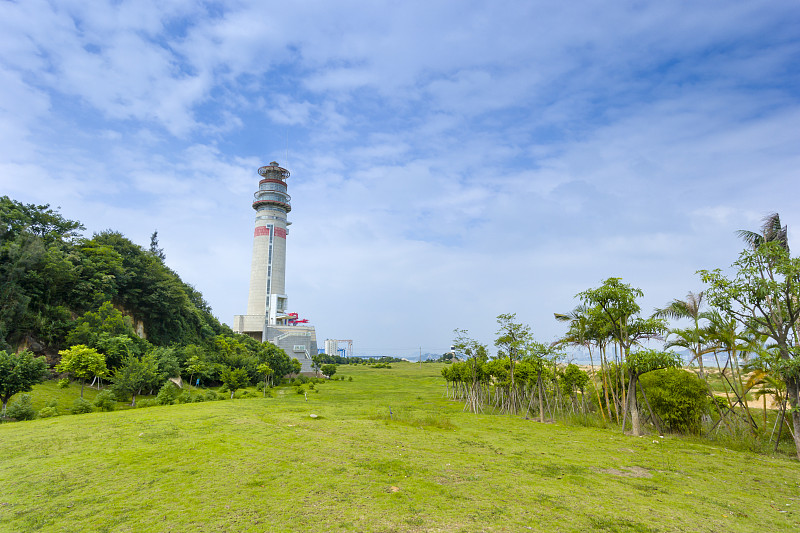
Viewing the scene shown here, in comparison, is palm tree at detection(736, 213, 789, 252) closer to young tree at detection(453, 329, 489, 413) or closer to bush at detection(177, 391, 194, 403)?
young tree at detection(453, 329, 489, 413)

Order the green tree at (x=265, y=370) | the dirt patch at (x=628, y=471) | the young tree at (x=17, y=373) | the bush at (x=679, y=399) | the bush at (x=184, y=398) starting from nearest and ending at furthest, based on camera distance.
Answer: the dirt patch at (x=628, y=471)
the bush at (x=679, y=399)
the young tree at (x=17, y=373)
the bush at (x=184, y=398)
the green tree at (x=265, y=370)

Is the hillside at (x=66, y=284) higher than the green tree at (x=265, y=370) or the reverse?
higher

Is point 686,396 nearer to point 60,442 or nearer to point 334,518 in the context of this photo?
point 334,518

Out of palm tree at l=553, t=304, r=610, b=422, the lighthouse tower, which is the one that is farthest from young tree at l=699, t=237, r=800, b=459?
the lighthouse tower

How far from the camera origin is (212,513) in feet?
21.8

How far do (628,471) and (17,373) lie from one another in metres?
24.8

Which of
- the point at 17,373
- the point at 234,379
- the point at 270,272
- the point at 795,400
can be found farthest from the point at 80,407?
the point at 270,272

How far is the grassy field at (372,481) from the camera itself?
6.44 metres

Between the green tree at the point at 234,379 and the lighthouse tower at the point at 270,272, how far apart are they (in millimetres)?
31374

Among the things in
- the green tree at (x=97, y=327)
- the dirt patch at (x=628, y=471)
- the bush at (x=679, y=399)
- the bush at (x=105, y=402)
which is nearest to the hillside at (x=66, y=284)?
the green tree at (x=97, y=327)

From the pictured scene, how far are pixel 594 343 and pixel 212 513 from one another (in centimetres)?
1829

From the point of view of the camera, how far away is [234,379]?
111 ft

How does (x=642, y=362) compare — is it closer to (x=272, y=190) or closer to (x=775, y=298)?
(x=775, y=298)

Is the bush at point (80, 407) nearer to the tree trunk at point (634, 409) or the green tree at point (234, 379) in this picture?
the green tree at point (234, 379)
